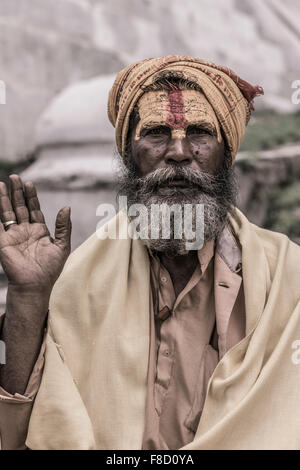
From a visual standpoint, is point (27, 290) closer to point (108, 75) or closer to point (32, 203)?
point (32, 203)

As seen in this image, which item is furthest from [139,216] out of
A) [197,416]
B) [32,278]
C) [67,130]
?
[67,130]

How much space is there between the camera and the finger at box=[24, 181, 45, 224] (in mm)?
2908

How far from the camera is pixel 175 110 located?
10.4 feet

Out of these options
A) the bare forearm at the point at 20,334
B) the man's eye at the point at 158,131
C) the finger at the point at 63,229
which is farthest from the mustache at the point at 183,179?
the bare forearm at the point at 20,334

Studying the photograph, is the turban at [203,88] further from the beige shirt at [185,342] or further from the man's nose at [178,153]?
the beige shirt at [185,342]

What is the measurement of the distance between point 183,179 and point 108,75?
386 centimetres

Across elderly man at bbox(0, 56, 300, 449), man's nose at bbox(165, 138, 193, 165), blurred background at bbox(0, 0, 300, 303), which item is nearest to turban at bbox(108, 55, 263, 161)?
elderly man at bbox(0, 56, 300, 449)

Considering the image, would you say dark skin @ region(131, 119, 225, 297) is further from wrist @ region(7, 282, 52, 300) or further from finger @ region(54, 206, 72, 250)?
wrist @ region(7, 282, 52, 300)

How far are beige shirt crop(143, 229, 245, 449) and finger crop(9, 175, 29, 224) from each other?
650 millimetres

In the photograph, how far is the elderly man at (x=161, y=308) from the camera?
2.78m

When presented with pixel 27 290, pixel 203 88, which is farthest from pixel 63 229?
pixel 203 88

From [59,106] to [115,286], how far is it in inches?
143

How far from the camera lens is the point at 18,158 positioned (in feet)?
21.5

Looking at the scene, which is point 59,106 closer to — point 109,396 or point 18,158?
point 18,158
